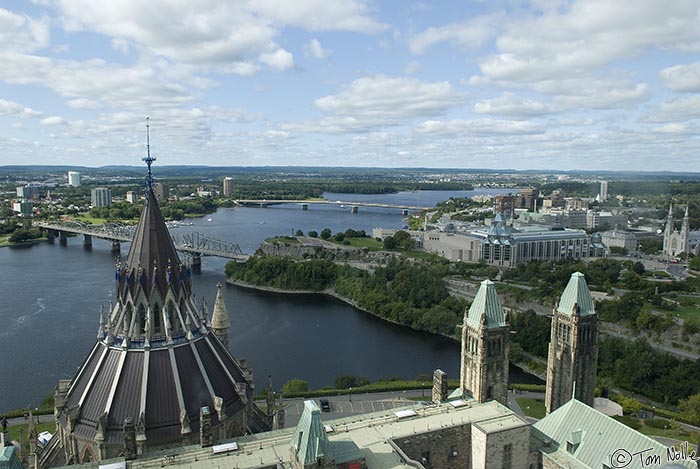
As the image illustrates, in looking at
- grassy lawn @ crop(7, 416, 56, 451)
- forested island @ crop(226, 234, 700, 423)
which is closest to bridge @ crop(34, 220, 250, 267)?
forested island @ crop(226, 234, 700, 423)

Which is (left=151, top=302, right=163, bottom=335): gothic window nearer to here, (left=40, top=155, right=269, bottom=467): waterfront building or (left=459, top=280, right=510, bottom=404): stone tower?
(left=40, top=155, right=269, bottom=467): waterfront building

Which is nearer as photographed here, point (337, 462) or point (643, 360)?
point (337, 462)

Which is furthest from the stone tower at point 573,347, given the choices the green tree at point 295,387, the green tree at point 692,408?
the green tree at point 295,387

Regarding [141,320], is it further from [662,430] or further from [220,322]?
[662,430]

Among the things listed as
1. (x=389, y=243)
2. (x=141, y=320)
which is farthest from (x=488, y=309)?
(x=389, y=243)

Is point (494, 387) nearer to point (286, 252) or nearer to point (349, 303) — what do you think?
point (349, 303)

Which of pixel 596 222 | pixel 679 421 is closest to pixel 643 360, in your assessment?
pixel 679 421
